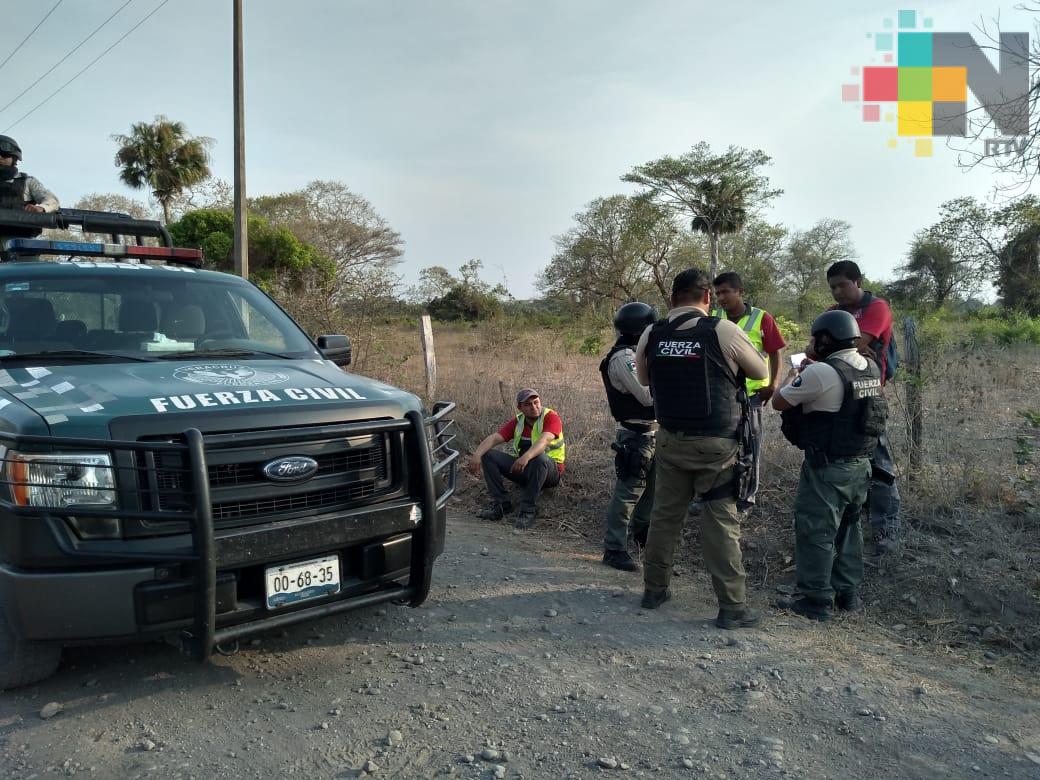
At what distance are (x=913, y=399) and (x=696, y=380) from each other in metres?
2.54

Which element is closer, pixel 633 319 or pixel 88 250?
pixel 88 250

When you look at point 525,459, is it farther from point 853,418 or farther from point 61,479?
point 61,479

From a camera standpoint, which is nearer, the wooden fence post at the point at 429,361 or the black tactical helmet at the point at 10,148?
the black tactical helmet at the point at 10,148

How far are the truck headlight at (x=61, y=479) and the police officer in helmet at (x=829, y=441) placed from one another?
3.43m

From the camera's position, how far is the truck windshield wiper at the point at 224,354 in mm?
3895

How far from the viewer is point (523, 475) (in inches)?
249

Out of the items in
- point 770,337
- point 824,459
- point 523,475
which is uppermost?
point 770,337

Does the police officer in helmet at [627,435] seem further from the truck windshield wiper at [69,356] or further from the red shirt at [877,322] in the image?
the truck windshield wiper at [69,356]

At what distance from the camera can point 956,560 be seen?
15.1ft

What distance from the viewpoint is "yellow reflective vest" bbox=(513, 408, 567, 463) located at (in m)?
6.33

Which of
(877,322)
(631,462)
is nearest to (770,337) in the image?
(877,322)

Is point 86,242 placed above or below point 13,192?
below

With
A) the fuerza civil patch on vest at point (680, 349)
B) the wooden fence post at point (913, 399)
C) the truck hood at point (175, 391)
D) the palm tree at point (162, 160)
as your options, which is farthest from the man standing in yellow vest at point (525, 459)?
the palm tree at point (162, 160)

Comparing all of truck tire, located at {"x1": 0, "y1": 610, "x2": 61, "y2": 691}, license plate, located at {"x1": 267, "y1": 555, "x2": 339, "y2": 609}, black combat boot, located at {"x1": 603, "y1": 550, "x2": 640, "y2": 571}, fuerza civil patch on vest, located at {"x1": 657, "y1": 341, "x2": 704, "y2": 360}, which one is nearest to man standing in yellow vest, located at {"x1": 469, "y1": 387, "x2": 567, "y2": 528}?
black combat boot, located at {"x1": 603, "y1": 550, "x2": 640, "y2": 571}
